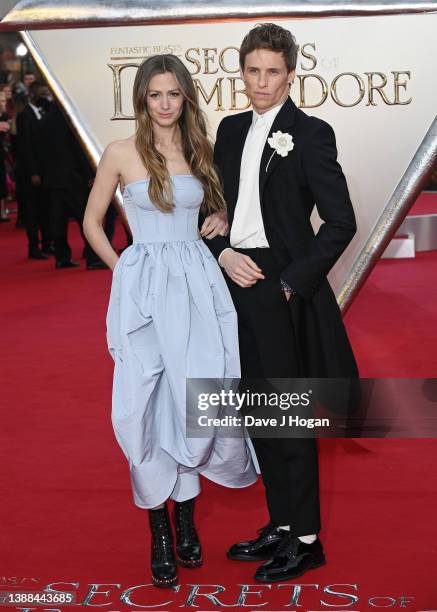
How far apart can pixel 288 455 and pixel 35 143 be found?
288 inches

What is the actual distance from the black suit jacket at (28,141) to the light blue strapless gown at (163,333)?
682cm

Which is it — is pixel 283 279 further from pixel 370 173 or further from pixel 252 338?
pixel 370 173

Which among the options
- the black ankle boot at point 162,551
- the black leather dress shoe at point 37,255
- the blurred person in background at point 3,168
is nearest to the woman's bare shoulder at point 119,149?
the black ankle boot at point 162,551

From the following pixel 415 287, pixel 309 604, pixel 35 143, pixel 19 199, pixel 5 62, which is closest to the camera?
pixel 309 604

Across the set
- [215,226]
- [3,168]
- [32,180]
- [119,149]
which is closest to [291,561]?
[215,226]

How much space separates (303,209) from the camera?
2.79 metres

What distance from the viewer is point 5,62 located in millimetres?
18828

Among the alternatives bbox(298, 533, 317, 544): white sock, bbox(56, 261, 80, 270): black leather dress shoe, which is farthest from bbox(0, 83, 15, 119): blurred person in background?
bbox(298, 533, 317, 544): white sock

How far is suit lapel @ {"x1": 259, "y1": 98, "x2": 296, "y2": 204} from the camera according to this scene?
2.74 metres

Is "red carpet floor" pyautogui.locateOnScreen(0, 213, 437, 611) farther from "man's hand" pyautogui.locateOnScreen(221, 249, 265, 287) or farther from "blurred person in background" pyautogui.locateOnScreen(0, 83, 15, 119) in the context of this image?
"blurred person in background" pyautogui.locateOnScreen(0, 83, 15, 119)

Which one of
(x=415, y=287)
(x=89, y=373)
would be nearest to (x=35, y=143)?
(x=415, y=287)

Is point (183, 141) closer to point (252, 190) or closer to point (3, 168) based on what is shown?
point (252, 190)

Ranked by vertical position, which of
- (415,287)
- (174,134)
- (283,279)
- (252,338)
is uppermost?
(174,134)

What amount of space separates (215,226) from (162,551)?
0.89 meters
